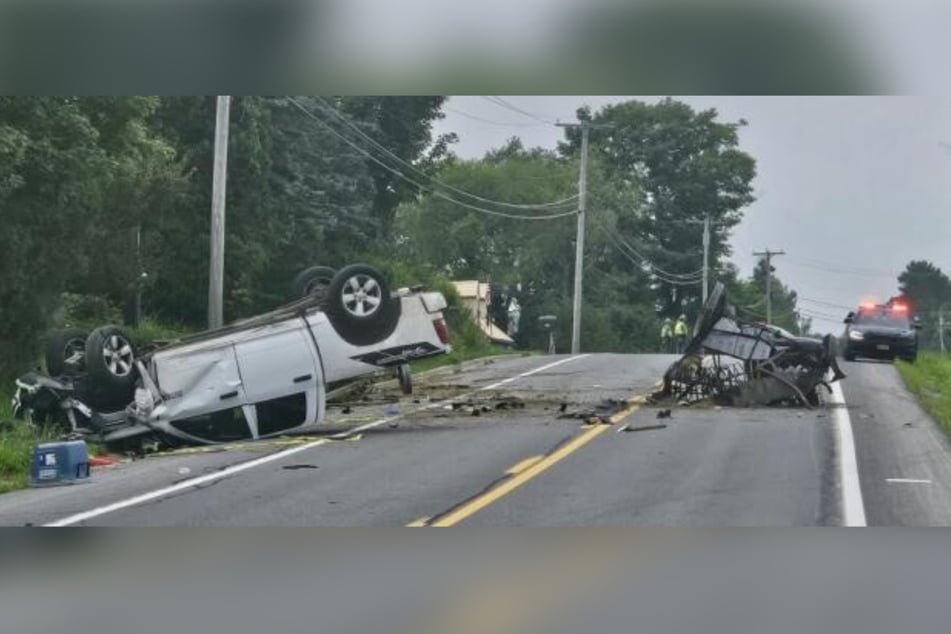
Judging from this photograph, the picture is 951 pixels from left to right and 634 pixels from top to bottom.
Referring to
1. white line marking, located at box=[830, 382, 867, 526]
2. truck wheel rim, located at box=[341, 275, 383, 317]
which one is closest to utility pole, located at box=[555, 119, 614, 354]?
truck wheel rim, located at box=[341, 275, 383, 317]

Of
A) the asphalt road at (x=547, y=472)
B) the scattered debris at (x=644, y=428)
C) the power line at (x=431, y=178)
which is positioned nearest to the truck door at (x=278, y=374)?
the asphalt road at (x=547, y=472)

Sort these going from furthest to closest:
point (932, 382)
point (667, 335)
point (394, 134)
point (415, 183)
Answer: point (932, 382) → point (667, 335) → point (415, 183) → point (394, 134)

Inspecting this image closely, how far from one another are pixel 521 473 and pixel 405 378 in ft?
10.8

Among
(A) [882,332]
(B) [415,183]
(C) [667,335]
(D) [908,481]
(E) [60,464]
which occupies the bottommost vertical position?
(E) [60,464]

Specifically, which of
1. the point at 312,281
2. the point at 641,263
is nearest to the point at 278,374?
the point at 312,281

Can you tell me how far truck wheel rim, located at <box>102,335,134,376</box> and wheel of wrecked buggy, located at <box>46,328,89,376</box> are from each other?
302mm

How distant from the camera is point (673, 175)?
11352mm

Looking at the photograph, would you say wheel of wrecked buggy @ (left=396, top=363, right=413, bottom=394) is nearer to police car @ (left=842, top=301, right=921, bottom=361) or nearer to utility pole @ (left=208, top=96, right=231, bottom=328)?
utility pole @ (left=208, top=96, right=231, bottom=328)

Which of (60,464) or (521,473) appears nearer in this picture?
(521,473)

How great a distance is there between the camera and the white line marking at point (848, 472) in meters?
8.70

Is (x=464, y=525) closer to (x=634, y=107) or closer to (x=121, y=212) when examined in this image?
(x=634, y=107)

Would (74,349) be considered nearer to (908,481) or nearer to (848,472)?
(848,472)

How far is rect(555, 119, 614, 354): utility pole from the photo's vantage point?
10.5 m
